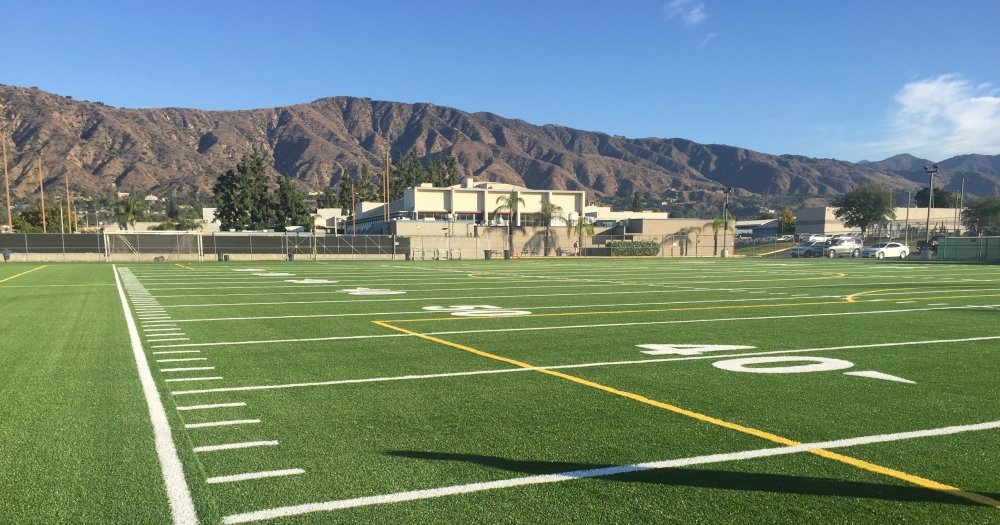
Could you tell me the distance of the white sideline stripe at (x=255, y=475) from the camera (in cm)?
414

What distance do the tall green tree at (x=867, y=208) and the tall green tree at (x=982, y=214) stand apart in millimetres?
16257

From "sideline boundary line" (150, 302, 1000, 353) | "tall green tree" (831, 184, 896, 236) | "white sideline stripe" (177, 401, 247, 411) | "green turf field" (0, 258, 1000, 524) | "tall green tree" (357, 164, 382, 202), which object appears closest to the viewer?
"green turf field" (0, 258, 1000, 524)

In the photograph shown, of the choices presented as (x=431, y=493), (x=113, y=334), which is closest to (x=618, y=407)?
(x=431, y=493)

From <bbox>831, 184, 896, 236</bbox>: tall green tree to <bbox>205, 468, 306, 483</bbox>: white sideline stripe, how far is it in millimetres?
127360

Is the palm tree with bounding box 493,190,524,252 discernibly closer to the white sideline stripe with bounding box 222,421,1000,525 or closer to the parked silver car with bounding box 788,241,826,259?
the parked silver car with bounding box 788,241,826,259

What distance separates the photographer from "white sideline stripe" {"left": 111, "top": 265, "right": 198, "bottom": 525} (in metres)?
3.68

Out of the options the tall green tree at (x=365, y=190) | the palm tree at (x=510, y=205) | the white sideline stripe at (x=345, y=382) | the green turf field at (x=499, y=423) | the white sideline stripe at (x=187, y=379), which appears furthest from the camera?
the tall green tree at (x=365, y=190)

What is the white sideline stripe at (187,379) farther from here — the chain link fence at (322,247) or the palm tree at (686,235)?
the palm tree at (686,235)

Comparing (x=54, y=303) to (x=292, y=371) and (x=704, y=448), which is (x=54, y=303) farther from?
(x=704, y=448)

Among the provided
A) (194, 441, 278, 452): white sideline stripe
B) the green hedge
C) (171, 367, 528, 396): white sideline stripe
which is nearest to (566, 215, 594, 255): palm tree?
the green hedge

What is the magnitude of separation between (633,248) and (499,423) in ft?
226

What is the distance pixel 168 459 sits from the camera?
14.9ft

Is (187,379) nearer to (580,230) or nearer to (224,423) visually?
(224,423)

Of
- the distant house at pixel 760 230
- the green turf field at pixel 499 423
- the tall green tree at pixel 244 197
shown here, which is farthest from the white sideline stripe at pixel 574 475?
the distant house at pixel 760 230
